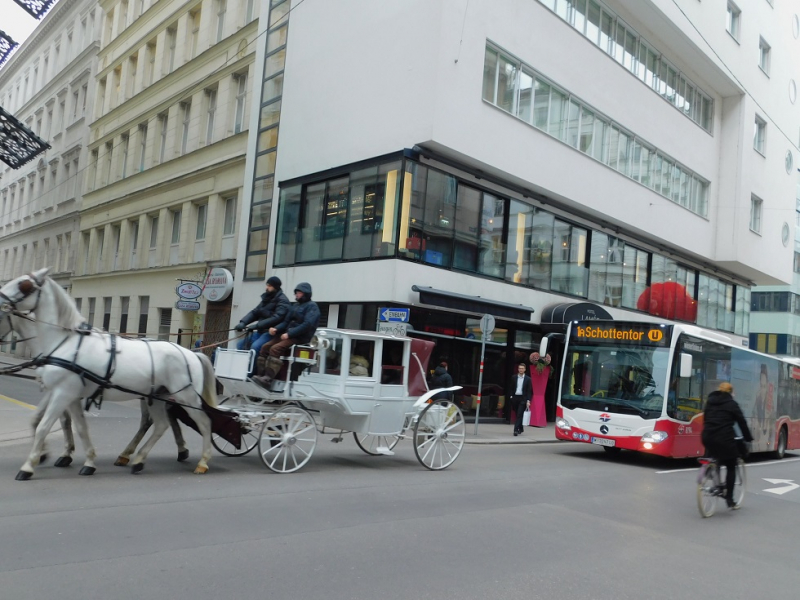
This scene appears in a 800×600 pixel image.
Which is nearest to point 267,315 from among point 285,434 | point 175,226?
point 285,434

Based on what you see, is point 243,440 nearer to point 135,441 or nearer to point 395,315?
point 135,441

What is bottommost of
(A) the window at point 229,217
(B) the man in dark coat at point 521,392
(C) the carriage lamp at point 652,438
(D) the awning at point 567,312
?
(C) the carriage lamp at point 652,438

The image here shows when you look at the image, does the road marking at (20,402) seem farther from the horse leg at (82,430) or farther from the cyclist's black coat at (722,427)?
the cyclist's black coat at (722,427)

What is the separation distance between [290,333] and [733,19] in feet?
99.9

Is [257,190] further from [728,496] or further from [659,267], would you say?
[728,496]

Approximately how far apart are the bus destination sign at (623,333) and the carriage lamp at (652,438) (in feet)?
5.37

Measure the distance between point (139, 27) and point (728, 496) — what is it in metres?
31.9

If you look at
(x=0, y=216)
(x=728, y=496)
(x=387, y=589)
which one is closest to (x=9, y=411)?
(x=387, y=589)

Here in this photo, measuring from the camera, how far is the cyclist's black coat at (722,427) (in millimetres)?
9336

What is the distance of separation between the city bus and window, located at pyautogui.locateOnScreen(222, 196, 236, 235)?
45.9 ft

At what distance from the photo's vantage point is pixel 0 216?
168 feet

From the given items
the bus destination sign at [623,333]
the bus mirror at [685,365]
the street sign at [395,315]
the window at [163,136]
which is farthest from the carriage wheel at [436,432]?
the window at [163,136]

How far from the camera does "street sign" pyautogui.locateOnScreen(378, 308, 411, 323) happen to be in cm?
1859

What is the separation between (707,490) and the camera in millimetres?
9172
